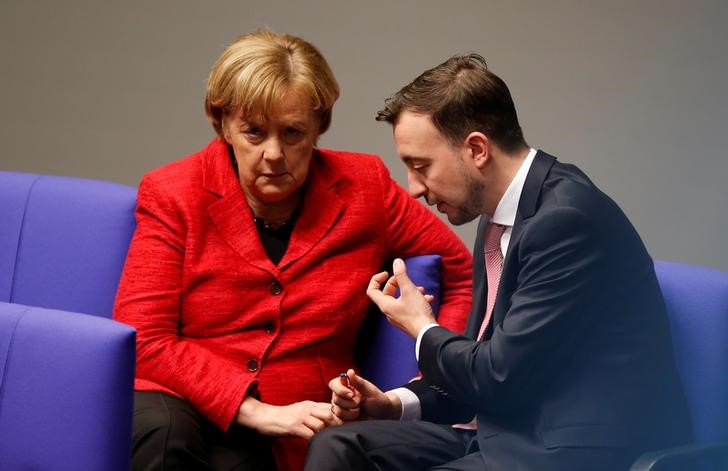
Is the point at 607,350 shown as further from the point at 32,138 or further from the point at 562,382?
the point at 32,138

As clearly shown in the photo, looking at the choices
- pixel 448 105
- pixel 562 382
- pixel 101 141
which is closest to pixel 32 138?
pixel 101 141

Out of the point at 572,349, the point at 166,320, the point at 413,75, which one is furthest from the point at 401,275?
the point at 413,75

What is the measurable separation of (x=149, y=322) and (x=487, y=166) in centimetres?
85

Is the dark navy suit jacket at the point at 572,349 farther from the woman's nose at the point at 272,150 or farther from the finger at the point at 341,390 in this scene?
the woman's nose at the point at 272,150

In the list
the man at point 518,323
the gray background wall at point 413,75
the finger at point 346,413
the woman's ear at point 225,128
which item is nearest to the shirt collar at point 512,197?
the man at point 518,323

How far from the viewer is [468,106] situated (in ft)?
7.50

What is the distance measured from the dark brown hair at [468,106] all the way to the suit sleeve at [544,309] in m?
0.24

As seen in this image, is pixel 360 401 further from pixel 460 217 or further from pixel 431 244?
pixel 431 244

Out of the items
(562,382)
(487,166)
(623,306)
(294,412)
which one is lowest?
(294,412)

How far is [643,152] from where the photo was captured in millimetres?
3355

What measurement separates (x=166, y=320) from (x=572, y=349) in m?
0.96

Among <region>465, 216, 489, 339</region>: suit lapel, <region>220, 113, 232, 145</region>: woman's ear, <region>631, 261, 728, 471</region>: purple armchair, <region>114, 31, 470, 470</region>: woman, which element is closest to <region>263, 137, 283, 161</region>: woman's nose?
<region>114, 31, 470, 470</region>: woman

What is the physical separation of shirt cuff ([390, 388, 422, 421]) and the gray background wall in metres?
1.16

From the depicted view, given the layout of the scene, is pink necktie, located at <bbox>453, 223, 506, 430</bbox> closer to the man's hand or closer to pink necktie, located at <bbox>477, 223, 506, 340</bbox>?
pink necktie, located at <bbox>477, 223, 506, 340</bbox>
